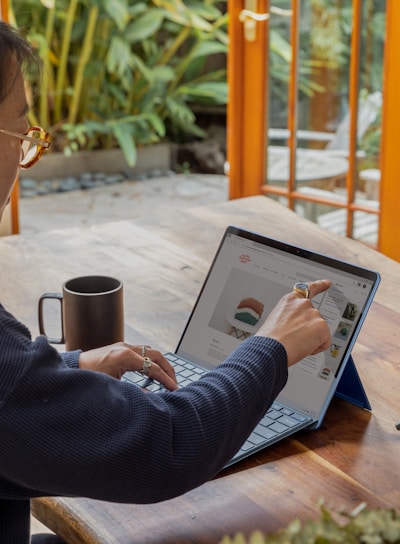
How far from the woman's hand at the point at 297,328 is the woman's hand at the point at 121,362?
0.57 ft

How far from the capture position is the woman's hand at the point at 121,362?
115 centimetres

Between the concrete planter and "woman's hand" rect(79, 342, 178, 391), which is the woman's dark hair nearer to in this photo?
"woman's hand" rect(79, 342, 178, 391)

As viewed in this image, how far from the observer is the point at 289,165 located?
3.47m

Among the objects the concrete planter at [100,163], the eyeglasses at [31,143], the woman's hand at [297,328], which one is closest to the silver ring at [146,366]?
the woman's hand at [297,328]

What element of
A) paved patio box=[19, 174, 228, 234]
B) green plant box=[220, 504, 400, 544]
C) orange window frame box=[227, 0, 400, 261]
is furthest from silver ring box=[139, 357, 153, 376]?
paved patio box=[19, 174, 228, 234]

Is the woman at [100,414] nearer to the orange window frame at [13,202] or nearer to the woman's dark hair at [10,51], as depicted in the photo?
the woman's dark hair at [10,51]

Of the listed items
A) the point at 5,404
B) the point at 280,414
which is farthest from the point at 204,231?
the point at 5,404

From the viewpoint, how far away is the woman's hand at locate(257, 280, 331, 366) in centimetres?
103

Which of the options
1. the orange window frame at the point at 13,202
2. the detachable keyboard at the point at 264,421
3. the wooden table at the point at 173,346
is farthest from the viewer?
the orange window frame at the point at 13,202

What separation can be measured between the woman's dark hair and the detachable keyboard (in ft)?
1.55

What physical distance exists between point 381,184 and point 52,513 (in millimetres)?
2225

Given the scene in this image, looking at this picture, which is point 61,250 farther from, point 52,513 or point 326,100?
point 326,100

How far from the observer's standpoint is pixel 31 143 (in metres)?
1.04

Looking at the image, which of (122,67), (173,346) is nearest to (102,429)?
(173,346)
